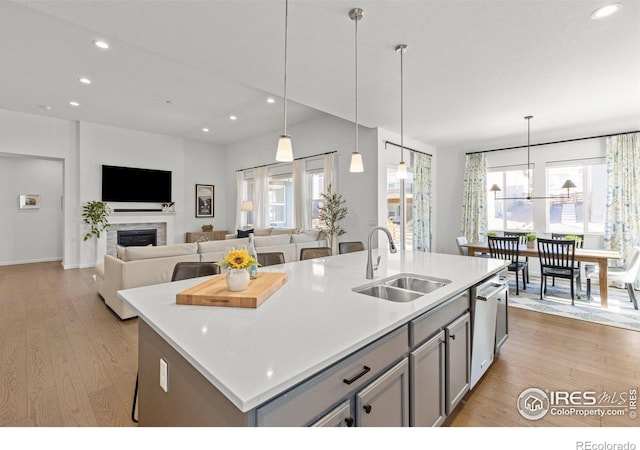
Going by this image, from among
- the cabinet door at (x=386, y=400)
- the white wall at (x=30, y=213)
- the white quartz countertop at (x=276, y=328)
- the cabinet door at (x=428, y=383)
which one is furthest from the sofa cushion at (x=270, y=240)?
the white wall at (x=30, y=213)

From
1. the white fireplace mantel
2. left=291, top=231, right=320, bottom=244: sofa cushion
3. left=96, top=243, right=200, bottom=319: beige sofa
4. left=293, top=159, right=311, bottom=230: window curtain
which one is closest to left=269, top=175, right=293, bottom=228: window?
left=293, top=159, right=311, bottom=230: window curtain

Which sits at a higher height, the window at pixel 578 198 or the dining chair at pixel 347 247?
the window at pixel 578 198

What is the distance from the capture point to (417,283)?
2.13 metres

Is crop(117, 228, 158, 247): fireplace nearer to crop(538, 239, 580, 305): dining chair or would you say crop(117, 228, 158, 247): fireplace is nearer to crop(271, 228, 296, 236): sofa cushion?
crop(271, 228, 296, 236): sofa cushion

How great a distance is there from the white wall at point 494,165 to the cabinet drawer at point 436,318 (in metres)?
5.25

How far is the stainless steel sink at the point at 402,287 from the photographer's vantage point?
6.24 ft

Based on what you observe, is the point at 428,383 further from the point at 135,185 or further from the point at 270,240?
the point at 135,185

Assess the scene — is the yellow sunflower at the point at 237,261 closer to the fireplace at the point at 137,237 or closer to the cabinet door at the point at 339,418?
the cabinet door at the point at 339,418

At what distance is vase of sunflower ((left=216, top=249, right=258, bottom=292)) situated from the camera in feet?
4.91

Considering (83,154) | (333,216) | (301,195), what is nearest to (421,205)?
(333,216)

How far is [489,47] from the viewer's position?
8.86 ft

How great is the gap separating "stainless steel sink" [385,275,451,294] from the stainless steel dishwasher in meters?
0.24

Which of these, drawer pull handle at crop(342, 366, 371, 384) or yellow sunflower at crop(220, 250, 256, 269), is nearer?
drawer pull handle at crop(342, 366, 371, 384)
